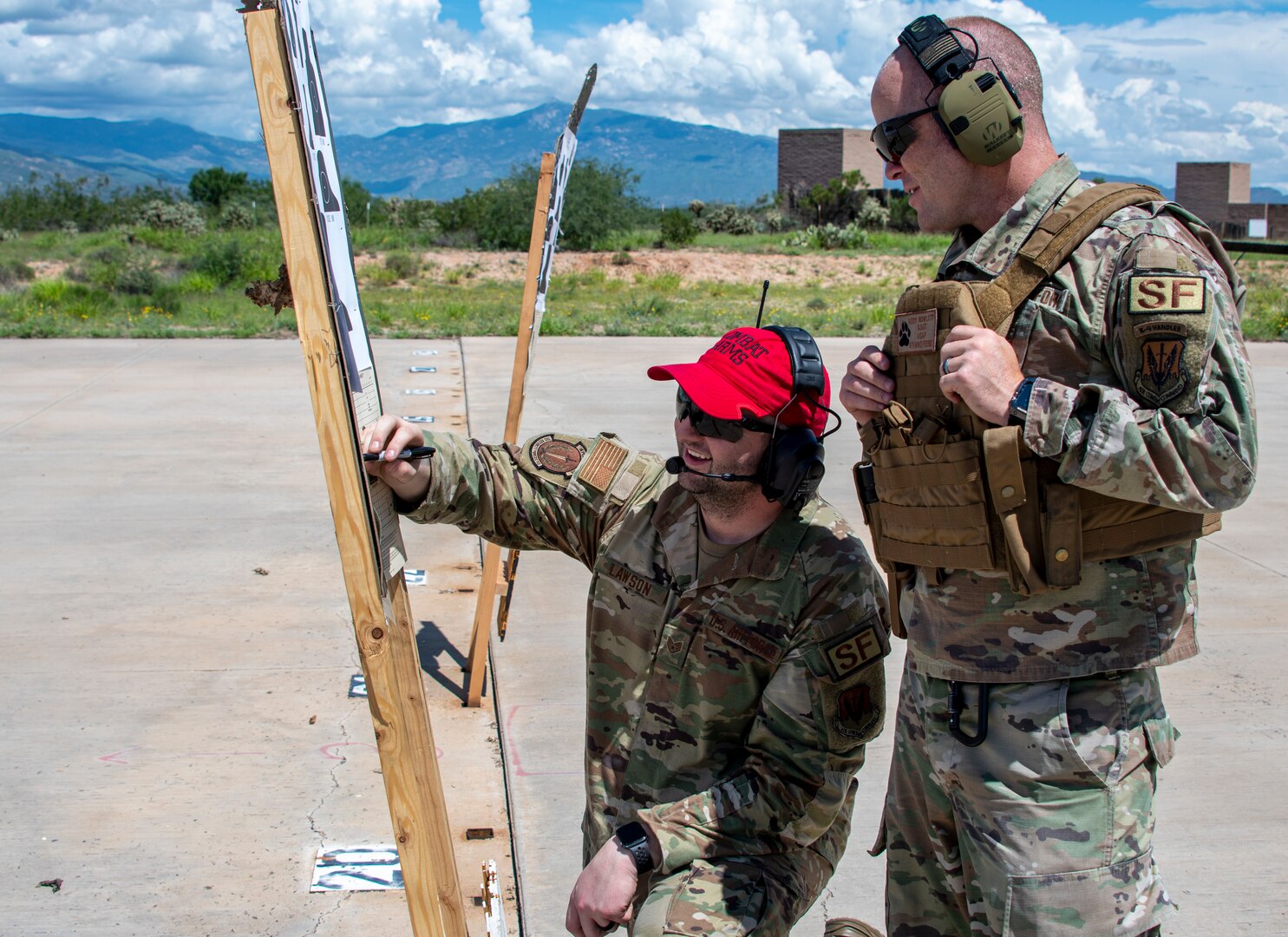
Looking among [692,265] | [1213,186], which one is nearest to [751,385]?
[692,265]

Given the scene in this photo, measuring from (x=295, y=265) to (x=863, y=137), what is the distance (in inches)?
2843

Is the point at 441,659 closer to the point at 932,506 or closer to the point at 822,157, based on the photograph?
the point at 932,506

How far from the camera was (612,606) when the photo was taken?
7.64 feet

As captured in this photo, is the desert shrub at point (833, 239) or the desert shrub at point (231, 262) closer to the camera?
the desert shrub at point (231, 262)

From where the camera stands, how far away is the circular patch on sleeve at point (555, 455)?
247 centimetres

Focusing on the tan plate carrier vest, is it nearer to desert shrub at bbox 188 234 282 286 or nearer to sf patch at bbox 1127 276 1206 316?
sf patch at bbox 1127 276 1206 316

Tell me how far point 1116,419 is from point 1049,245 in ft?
1.13

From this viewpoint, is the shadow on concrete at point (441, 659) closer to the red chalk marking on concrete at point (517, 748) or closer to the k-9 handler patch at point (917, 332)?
the red chalk marking on concrete at point (517, 748)

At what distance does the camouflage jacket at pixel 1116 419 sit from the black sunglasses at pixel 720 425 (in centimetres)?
42

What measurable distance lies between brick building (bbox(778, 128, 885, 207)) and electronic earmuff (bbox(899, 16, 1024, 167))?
64.8 meters

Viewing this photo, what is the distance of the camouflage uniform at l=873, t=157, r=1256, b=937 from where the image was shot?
1.75 metres

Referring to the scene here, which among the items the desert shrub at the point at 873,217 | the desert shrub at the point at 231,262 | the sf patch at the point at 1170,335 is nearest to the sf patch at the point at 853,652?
the sf patch at the point at 1170,335

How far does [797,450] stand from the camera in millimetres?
2195

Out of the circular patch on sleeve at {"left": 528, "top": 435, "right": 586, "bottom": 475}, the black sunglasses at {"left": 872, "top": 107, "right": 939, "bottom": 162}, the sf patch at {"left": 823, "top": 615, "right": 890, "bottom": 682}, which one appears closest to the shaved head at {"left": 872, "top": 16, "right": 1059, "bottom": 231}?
the black sunglasses at {"left": 872, "top": 107, "right": 939, "bottom": 162}
